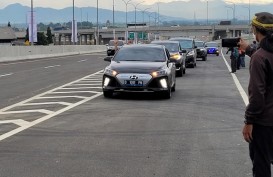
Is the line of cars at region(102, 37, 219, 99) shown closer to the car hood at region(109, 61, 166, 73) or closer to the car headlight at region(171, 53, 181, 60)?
the car hood at region(109, 61, 166, 73)

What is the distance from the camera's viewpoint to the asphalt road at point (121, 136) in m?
7.03

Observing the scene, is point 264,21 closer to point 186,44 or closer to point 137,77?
point 137,77

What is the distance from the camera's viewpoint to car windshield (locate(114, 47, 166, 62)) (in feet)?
52.6

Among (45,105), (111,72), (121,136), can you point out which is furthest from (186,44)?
(121,136)

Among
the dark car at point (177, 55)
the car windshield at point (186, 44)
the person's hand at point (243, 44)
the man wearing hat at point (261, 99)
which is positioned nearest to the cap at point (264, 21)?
the man wearing hat at point (261, 99)

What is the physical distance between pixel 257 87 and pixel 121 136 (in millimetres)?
4908

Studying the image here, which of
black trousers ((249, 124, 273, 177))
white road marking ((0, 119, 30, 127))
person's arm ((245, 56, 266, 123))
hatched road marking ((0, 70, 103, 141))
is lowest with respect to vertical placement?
white road marking ((0, 119, 30, 127))

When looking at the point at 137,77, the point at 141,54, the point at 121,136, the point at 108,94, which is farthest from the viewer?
the point at 141,54

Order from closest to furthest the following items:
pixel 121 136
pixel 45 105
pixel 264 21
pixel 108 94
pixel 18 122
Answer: pixel 264 21, pixel 121 136, pixel 18 122, pixel 45 105, pixel 108 94

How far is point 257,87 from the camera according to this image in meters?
4.63

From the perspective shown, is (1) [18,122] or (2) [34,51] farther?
(2) [34,51]

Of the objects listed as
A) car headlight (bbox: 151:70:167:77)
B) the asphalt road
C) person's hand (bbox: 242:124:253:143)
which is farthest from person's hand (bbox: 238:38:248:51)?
car headlight (bbox: 151:70:167:77)

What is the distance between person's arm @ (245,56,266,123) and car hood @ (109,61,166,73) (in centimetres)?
1010

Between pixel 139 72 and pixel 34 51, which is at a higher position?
pixel 34 51
